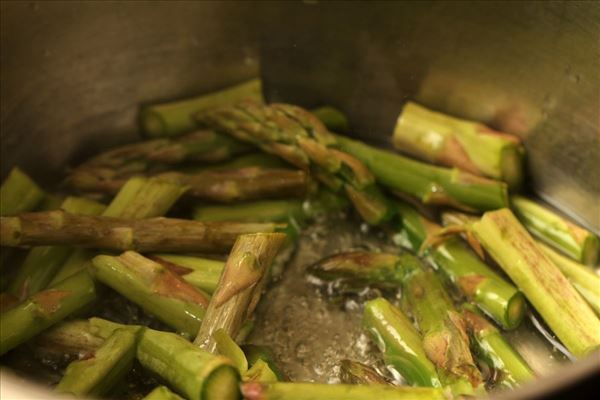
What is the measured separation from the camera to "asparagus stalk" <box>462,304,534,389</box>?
1.71 metres

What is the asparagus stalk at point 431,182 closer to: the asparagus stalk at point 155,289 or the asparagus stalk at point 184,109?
the asparagus stalk at point 184,109

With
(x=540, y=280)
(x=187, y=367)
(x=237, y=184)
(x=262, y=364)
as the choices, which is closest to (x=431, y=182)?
(x=540, y=280)

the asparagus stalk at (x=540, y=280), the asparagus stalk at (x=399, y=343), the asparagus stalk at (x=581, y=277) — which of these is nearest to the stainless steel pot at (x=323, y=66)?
the asparagus stalk at (x=581, y=277)

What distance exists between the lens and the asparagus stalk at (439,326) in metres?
1.63

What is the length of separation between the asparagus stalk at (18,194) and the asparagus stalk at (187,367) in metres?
0.65

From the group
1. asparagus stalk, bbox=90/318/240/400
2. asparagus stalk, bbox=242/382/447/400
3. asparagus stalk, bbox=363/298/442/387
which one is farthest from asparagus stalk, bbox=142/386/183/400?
asparagus stalk, bbox=363/298/442/387

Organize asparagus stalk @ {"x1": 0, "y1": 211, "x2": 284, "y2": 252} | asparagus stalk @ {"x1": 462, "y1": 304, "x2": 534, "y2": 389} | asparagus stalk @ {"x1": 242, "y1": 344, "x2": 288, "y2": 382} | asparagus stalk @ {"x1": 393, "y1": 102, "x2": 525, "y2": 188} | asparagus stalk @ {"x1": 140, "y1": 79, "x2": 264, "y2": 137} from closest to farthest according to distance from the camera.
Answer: asparagus stalk @ {"x1": 242, "y1": 344, "x2": 288, "y2": 382} → asparagus stalk @ {"x1": 462, "y1": 304, "x2": 534, "y2": 389} → asparagus stalk @ {"x1": 0, "y1": 211, "x2": 284, "y2": 252} → asparagus stalk @ {"x1": 393, "y1": 102, "x2": 525, "y2": 188} → asparagus stalk @ {"x1": 140, "y1": 79, "x2": 264, "y2": 137}

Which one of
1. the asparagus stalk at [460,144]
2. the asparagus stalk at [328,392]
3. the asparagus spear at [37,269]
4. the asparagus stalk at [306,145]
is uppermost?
the asparagus stalk at [460,144]

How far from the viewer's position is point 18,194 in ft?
6.74

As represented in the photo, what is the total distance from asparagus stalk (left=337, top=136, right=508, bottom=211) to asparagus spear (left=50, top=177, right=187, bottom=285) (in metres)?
0.50

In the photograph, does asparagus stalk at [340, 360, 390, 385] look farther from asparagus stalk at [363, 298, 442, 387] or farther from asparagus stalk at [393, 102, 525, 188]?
asparagus stalk at [393, 102, 525, 188]

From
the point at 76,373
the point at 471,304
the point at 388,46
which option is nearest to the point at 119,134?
the point at 388,46

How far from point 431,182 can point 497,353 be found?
1.76ft

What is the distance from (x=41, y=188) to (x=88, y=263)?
477 mm
